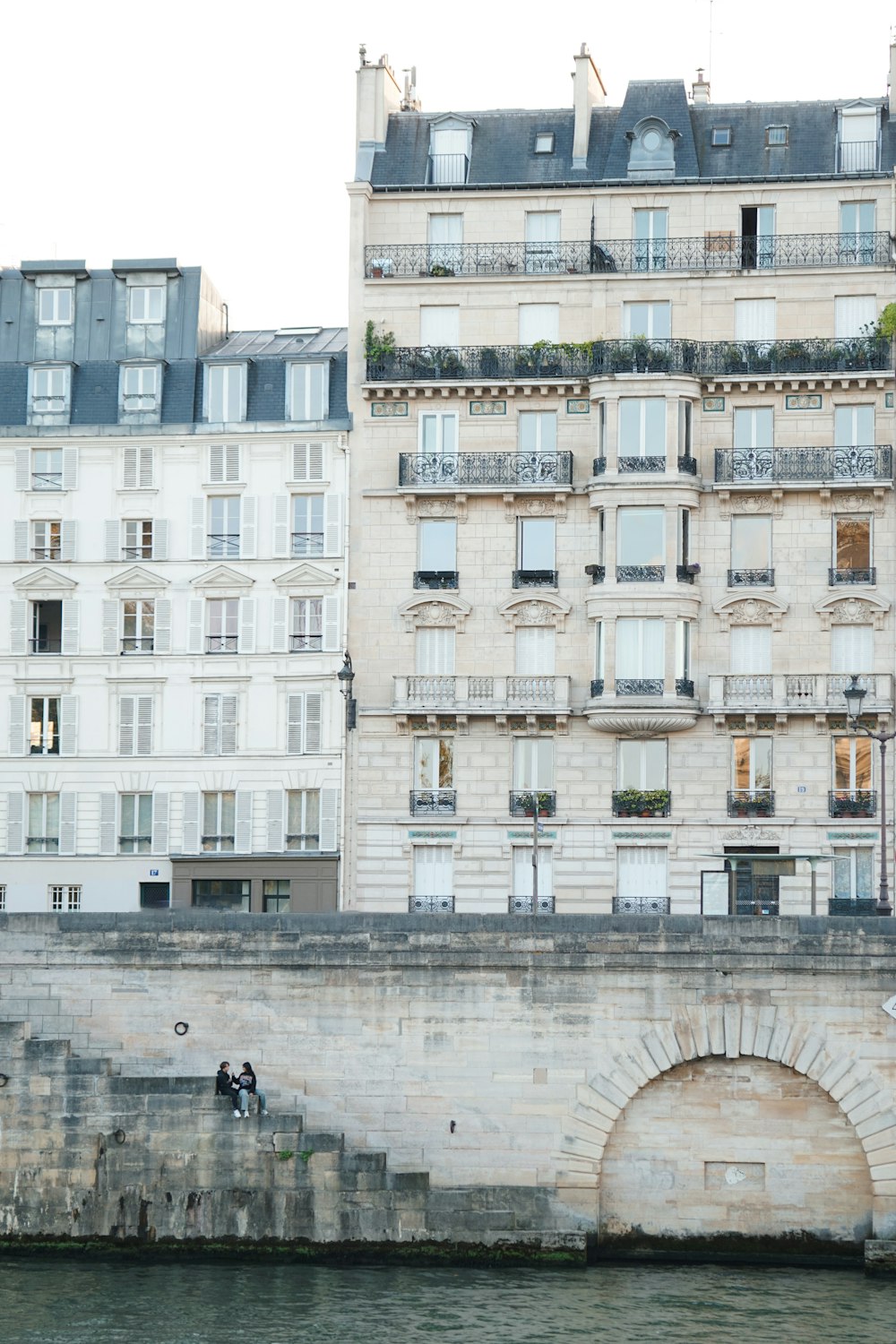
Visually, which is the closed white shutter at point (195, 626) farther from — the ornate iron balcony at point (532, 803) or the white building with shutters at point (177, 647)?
the ornate iron balcony at point (532, 803)

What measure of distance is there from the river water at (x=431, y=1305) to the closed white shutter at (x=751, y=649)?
2028cm

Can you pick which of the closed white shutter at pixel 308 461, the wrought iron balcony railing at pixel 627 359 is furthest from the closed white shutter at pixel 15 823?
the wrought iron balcony railing at pixel 627 359

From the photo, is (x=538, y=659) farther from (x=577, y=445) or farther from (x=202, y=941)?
(x=202, y=941)

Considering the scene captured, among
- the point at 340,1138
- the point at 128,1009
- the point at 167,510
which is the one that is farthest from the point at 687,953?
the point at 167,510

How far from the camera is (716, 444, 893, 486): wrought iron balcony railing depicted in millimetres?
64312

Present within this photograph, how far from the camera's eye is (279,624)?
216 feet

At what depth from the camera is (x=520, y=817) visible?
212 feet

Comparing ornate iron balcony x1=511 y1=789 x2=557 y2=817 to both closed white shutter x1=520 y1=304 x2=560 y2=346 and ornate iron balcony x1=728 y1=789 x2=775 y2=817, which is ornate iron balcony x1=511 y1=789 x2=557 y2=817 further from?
closed white shutter x1=520 y1=304 x2=560 y2=346

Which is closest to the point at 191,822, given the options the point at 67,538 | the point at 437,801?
the point at 437,801

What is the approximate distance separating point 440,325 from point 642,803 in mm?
14573

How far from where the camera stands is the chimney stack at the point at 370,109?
224ft

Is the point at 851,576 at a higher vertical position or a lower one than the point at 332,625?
higher

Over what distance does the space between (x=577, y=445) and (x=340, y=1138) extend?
23.6 meters

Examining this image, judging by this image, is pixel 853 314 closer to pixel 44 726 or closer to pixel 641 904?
pixel 641 904
